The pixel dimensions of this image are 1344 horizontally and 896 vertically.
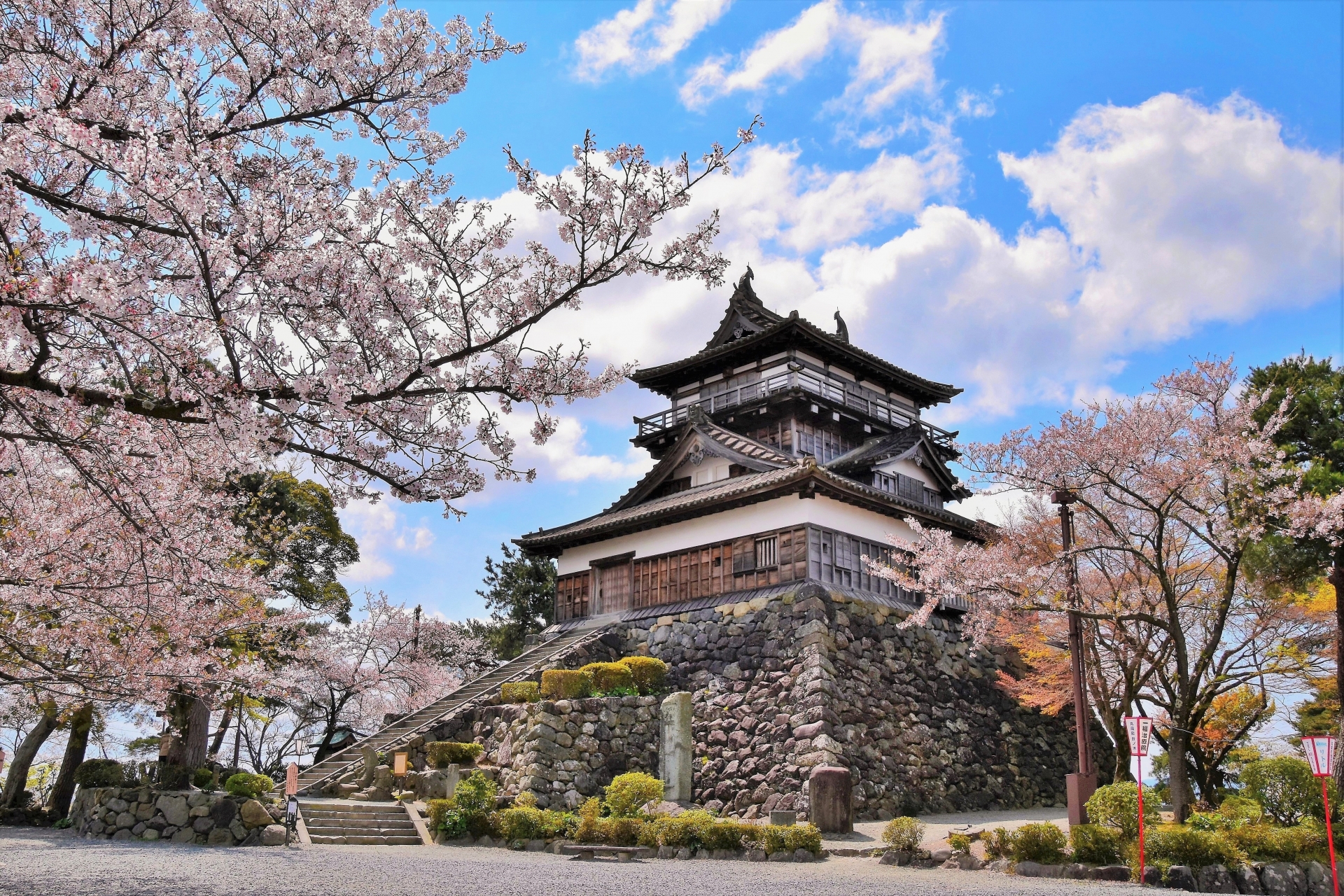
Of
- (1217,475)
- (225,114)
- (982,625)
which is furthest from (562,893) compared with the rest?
(1217,475)

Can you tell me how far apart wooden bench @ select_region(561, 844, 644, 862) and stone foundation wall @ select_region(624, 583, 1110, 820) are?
444 centimetres

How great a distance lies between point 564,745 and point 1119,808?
1047 cm

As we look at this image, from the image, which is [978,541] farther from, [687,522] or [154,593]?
[154,593]

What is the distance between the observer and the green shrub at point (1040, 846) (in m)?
12.5

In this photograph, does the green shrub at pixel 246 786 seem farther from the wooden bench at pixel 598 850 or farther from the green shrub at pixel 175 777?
the wooden bench at pixel 598 850

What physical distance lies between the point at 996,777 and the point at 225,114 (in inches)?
850

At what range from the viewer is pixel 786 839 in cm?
1413

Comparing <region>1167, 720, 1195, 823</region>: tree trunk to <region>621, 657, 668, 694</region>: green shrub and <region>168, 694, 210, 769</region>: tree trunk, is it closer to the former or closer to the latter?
<region>621, 657, 668, 694</region>: green shrub

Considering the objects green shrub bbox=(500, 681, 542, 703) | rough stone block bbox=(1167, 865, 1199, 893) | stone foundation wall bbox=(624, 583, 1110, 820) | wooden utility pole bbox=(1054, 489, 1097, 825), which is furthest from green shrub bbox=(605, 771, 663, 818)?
rough stone block bbox=(1167, 865, 1199, 893)

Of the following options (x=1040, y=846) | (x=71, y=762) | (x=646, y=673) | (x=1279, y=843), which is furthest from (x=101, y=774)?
(x=1279, y=843)

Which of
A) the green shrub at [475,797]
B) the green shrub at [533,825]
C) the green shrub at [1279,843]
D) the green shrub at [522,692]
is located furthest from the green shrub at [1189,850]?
the green shrub at [522,692]

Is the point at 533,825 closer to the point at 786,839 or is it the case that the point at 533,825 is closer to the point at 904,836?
the point at 786,839

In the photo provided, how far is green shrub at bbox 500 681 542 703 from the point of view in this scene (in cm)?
2064

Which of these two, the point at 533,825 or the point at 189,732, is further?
the point at 189,732
